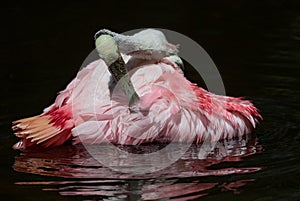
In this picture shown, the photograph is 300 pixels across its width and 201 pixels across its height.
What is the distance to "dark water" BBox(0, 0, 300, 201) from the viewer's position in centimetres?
397

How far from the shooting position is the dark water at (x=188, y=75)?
397 cm

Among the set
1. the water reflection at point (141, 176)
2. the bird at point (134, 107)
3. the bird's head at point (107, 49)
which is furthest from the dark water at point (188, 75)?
the bird's head at point (107, 49)

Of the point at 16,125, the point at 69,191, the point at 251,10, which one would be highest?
the point at 251,10

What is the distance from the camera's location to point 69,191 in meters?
3.93

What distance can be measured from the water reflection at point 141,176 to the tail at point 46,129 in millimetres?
58

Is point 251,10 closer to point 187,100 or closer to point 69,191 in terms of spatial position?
point 187,100

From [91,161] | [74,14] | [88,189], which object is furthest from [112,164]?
[74,14]

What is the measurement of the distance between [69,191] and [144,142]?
75 centimetres

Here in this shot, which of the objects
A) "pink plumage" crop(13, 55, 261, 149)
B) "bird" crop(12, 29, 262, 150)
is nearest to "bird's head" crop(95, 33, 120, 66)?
"bird" crop(12, 29, 262, 150)

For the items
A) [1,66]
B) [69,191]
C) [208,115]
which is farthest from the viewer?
[1,66]

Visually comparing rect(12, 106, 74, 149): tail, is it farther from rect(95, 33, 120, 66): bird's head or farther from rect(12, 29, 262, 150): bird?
rect(95, 33, 120, 66): bird's head

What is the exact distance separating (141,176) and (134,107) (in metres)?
0.48

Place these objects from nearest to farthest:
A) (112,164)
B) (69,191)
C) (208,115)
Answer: (69,191) < (112,164) < (208,115)

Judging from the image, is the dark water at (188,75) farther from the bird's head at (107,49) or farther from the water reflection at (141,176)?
the bird's head at (107,49)
